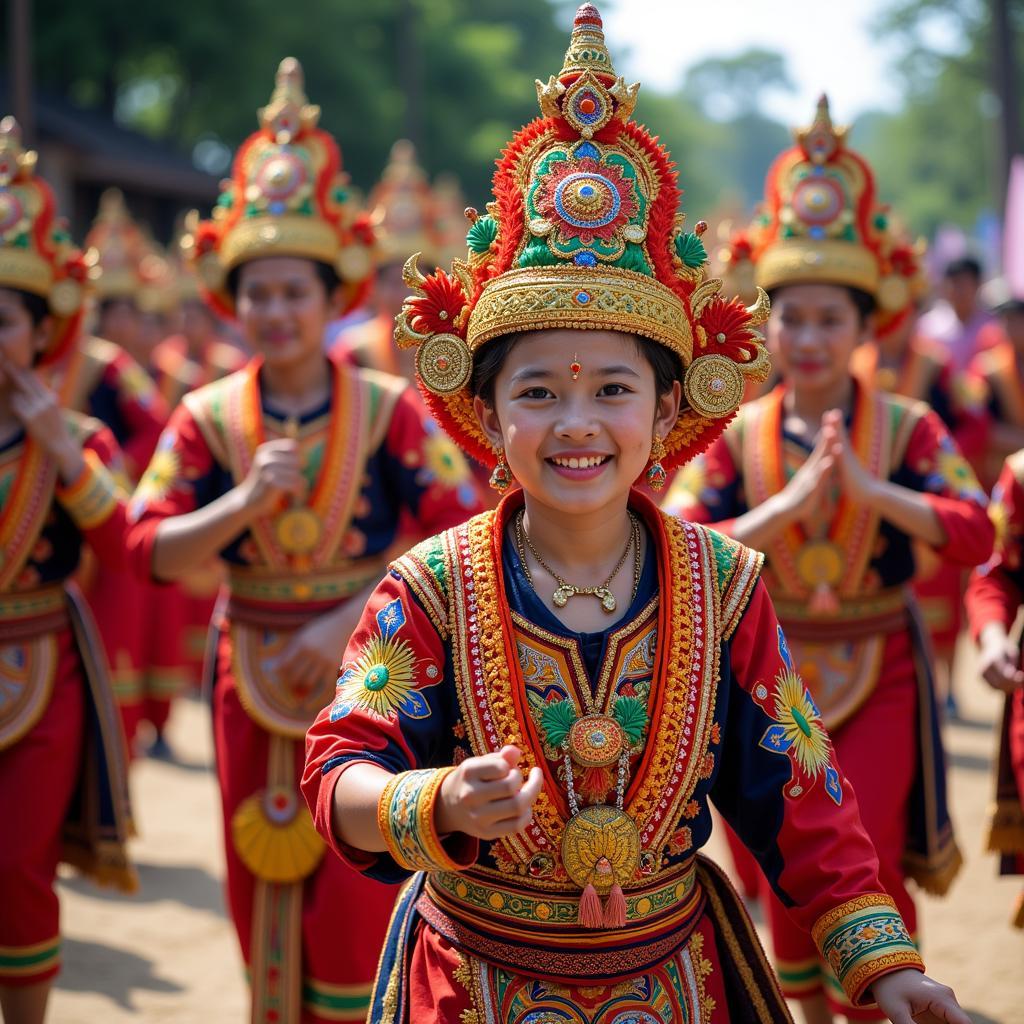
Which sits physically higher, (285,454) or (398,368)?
(398,368)

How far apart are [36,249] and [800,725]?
2.96 m

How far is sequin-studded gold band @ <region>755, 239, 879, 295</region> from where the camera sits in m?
4.36

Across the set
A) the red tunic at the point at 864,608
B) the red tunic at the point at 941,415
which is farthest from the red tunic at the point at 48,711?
the red tunic at the point at 941,415

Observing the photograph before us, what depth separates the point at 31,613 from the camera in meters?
4.37

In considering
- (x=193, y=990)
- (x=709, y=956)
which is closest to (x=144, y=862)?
(x=193, y=990)

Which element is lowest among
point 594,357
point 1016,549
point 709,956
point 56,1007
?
point 56,1007

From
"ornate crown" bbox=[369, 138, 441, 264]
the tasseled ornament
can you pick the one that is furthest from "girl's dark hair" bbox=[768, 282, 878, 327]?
"ornate crown" bbox=[369, 138, 441, 264]

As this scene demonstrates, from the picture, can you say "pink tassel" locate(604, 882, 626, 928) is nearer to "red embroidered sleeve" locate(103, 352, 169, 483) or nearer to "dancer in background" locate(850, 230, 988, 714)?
"red embroidered sleeve" locate(103, 352, 169, 483)

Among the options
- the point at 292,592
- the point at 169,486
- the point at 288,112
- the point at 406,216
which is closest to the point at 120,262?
the point at 406,216

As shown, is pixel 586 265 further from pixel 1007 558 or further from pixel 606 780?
pixel 1007 558

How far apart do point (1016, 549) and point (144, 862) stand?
159 inches

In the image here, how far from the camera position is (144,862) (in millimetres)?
6543

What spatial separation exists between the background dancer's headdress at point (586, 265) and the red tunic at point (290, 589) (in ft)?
5.23

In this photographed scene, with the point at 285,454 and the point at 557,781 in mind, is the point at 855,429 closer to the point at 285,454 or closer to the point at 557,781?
the point at 285,454
